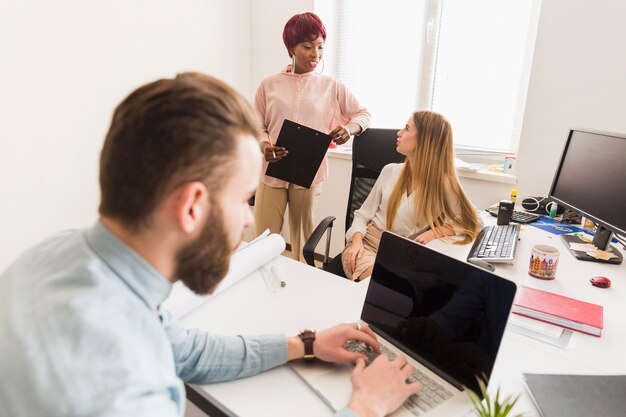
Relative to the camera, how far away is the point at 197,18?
2830mm

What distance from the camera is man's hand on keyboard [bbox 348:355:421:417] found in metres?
0.75

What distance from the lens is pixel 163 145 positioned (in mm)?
580

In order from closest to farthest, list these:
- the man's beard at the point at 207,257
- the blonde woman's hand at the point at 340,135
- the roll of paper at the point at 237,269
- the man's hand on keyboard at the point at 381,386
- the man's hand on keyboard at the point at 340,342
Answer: the man's beard at the point at 207,257, the man's hand on keyboard at the point at 381,386, the man's hand on keyboard at the point at 340,342, the roll of paper at the point at 237,269, the blonde woman's hand at the point at 340,135

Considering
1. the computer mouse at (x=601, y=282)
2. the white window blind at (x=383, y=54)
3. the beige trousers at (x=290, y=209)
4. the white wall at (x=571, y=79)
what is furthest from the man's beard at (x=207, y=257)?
the white window blind at (x=383, y=54)

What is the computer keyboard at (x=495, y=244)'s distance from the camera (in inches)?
57.9

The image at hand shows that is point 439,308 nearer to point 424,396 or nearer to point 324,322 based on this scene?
point 424,396

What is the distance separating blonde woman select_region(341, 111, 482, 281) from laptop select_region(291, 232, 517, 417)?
0.74 m

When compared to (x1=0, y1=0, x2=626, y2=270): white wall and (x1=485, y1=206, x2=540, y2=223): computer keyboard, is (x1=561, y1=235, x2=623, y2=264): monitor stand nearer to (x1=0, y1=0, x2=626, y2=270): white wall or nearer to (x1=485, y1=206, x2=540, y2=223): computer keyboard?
(x1=485, y1=206, x2=540, y2=223): computer keyboard

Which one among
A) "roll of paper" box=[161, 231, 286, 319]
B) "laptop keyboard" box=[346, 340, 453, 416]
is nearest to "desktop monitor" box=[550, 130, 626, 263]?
"laptop keyboard" box=[346, 340, 453, 416]

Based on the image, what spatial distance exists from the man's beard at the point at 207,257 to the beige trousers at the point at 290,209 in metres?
1.71

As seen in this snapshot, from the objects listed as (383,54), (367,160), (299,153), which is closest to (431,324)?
(367,160)

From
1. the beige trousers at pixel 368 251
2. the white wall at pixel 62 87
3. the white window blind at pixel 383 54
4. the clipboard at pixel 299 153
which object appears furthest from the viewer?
the white window blind at pixel 383 54

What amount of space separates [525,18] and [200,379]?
262cm

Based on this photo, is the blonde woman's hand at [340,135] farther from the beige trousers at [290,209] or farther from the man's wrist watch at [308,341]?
the man's wrist watch at [308,341]
